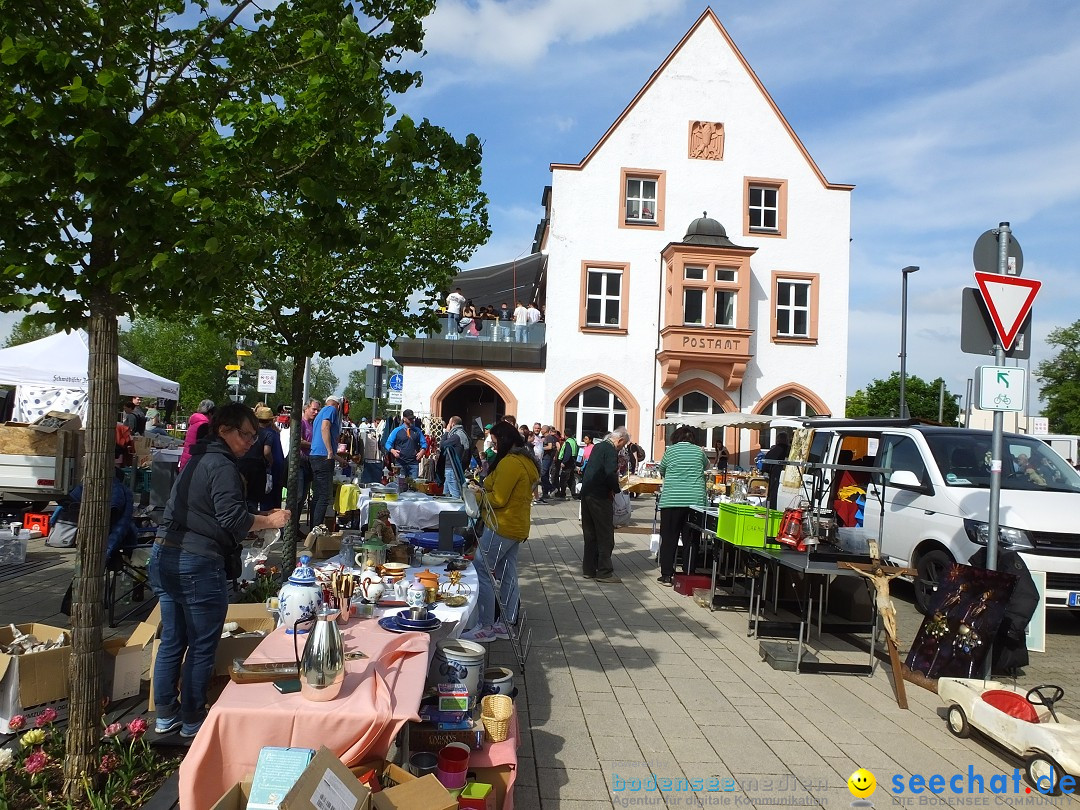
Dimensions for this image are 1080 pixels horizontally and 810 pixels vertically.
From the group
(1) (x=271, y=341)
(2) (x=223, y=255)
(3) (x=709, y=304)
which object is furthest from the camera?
(3) (x=709, y=304)

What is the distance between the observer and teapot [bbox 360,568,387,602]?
5.16 m

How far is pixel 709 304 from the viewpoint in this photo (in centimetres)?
Result: 2619

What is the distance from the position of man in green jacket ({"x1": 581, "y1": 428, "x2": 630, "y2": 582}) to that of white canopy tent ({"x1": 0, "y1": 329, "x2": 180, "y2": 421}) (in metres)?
7.55

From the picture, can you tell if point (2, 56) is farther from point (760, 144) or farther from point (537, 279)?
point (537, 279)

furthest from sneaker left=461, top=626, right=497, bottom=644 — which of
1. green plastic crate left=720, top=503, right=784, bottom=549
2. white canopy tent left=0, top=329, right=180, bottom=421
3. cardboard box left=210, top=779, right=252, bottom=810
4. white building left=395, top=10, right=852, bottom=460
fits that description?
white building left=395, top=10, right=852, bottom=460

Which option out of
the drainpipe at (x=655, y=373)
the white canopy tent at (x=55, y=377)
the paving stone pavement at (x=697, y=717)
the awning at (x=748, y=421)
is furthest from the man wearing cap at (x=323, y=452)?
the drainpipe at (x=655, y=373)

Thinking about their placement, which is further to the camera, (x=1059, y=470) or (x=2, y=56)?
(x=1059, y=470)

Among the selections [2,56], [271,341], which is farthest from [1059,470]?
[2,56]

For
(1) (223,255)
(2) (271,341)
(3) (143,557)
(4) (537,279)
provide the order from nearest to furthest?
(1) (223,255), (3) (143,557), (2) (271,341), (4) (537,279)

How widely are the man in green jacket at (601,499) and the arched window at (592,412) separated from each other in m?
16.4

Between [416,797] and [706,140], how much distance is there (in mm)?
26749

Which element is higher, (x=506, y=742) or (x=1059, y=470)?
(x=1059, y=470)

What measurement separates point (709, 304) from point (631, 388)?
11.6ft

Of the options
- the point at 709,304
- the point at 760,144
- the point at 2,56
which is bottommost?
the point at 2,56
